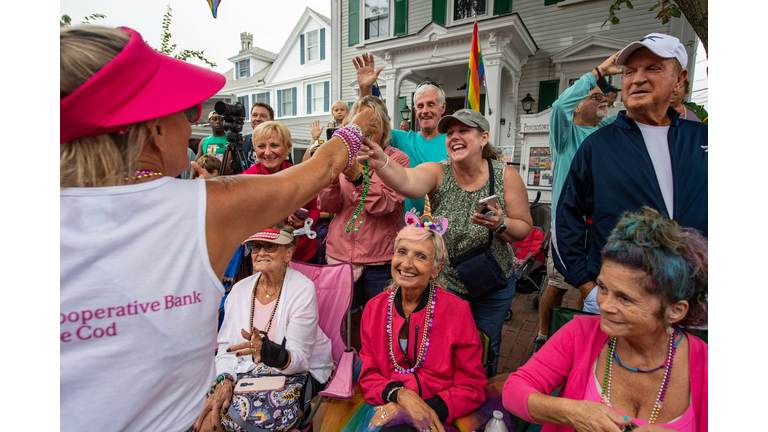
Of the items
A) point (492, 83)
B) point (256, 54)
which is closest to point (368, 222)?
point (492, 83)

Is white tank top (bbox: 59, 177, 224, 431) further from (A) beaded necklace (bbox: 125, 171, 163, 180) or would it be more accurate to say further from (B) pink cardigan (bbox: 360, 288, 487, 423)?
(B) pink cardigan (bbox: 360, 288, 487, 423)

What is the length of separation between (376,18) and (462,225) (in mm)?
11571

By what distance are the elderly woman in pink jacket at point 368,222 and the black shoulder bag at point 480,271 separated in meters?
0.75

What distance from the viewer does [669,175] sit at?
1623 mm

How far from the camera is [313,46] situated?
17672 mm

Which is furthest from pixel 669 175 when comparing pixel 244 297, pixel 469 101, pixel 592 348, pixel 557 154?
pixel 469 101

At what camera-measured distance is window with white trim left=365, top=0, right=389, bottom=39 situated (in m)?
11.5

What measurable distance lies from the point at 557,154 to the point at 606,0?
837cm

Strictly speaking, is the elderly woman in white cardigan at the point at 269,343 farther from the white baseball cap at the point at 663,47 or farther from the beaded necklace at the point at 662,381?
the white baseball cap at the point at 663,47

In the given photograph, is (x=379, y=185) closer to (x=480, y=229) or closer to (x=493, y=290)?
(x=480, y=229)

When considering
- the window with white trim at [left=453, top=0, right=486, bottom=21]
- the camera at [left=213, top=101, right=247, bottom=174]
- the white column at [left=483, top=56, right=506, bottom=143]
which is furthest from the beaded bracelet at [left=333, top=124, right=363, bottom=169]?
the window with white trim at [left=453, top=0, right=486, bottom=21]

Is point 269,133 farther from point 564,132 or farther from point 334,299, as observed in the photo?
point 564,132

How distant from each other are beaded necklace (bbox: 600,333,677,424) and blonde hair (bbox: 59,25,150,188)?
1.77m

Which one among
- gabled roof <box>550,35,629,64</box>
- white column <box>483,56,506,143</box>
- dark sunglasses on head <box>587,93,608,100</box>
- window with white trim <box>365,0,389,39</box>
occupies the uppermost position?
window with white trim <box>365,0,389,39</box>
